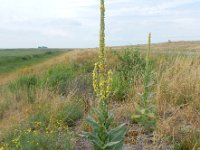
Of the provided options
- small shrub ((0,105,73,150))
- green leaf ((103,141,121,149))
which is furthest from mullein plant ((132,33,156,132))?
green leaf ((103,141,121,149))

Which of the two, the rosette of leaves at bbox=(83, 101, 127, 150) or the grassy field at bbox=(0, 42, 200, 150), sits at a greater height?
the rosette of leaves at bbox=(83, 101, 127, 150)

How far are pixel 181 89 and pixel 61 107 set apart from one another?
251 centimetres

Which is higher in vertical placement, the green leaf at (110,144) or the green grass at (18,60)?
the green leaf at (110,144)

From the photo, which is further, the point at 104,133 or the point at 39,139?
the point at 39,139

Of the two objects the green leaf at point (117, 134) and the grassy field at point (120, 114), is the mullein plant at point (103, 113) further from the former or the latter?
the grassy field at point (120, 114)

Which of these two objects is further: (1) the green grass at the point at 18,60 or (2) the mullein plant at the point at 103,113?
(1) the green grass at the point at 18,60

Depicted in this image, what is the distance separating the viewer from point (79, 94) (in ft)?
33.9

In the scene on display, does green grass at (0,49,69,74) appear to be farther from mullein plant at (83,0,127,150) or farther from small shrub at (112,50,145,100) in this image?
mullein plant at (83,0,127,150)

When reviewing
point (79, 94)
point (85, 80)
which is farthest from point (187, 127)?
point (85, 80)

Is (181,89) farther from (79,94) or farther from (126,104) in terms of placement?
(79,94)

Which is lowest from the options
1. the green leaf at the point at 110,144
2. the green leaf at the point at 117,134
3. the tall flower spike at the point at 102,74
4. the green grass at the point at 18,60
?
the green grass at the point at 18,60

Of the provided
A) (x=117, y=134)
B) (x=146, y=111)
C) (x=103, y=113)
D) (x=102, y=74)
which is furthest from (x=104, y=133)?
(x=146, y=111)

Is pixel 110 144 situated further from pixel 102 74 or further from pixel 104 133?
pixel 102 74

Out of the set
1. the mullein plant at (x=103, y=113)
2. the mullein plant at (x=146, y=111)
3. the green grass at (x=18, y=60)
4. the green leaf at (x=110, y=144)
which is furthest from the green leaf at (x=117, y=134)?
the green grass at (x=18, y=60)
